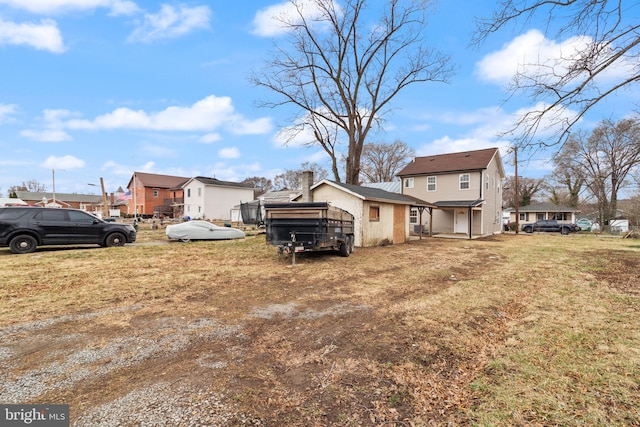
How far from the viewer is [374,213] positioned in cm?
1575

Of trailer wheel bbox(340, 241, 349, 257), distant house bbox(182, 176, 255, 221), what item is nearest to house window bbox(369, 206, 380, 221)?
trailer wheel bbox(340, 241, 349, 257)

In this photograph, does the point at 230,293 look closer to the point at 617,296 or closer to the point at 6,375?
the point at 6,375

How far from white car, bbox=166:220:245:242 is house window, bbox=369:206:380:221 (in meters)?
7.31

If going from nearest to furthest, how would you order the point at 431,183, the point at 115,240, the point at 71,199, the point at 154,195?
the point at 115,240, the point at 431,183, the point at 154,195, the point at 71,199

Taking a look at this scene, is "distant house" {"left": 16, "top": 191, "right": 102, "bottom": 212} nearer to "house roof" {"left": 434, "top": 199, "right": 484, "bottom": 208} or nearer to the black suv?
the black suv

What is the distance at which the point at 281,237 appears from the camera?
33.7 ft

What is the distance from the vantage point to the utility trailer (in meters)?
9.94

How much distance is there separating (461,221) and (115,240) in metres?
24.1

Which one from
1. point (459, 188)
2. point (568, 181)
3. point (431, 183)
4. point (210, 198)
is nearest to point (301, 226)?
point (459, 188)

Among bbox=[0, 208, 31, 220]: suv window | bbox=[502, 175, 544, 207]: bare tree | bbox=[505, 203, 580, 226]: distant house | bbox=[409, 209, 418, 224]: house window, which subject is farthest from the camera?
bbox=[502, 175, 544, 207]: bare tree

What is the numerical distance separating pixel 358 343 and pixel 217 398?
1.91 m

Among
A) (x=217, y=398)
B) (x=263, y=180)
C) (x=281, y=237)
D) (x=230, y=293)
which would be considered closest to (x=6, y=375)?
(x=217, y=398)

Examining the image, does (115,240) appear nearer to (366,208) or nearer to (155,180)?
(366,208)

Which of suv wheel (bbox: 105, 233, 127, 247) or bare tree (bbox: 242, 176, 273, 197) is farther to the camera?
bare tree (bbox: 242, 176, 273, 197)
